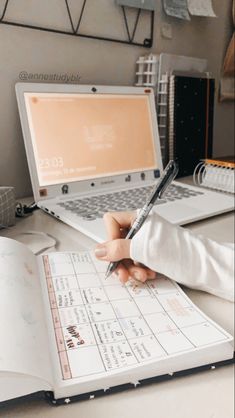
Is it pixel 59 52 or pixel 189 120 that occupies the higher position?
pixel 59 52

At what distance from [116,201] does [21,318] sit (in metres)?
0.45

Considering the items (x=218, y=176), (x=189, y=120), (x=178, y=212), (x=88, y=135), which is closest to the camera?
(x=178, y=212)

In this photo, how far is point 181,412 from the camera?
278mm

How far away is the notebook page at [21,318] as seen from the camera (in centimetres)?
28

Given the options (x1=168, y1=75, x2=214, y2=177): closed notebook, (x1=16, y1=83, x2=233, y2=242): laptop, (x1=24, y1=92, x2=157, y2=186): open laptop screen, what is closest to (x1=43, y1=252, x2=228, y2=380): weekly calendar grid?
(x1=16, y1=83, x2=233, y2=242): laptop

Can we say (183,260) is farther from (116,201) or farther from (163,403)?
(116,201)

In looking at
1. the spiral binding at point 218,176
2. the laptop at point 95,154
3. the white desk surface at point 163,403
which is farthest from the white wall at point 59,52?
the white desk surface at point 163,403

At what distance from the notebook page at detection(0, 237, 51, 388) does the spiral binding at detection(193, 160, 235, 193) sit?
0.58m

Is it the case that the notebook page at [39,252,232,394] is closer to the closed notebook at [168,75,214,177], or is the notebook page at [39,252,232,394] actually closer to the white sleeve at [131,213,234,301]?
the white sleeve at [131,213,234,301]

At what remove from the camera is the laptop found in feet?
2.38

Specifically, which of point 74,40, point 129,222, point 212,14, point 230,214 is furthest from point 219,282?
point 212,14

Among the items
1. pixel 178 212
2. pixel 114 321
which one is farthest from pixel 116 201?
pixel 114 321

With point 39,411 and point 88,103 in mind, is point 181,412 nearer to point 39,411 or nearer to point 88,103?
point 39,411

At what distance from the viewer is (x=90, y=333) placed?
346mm
